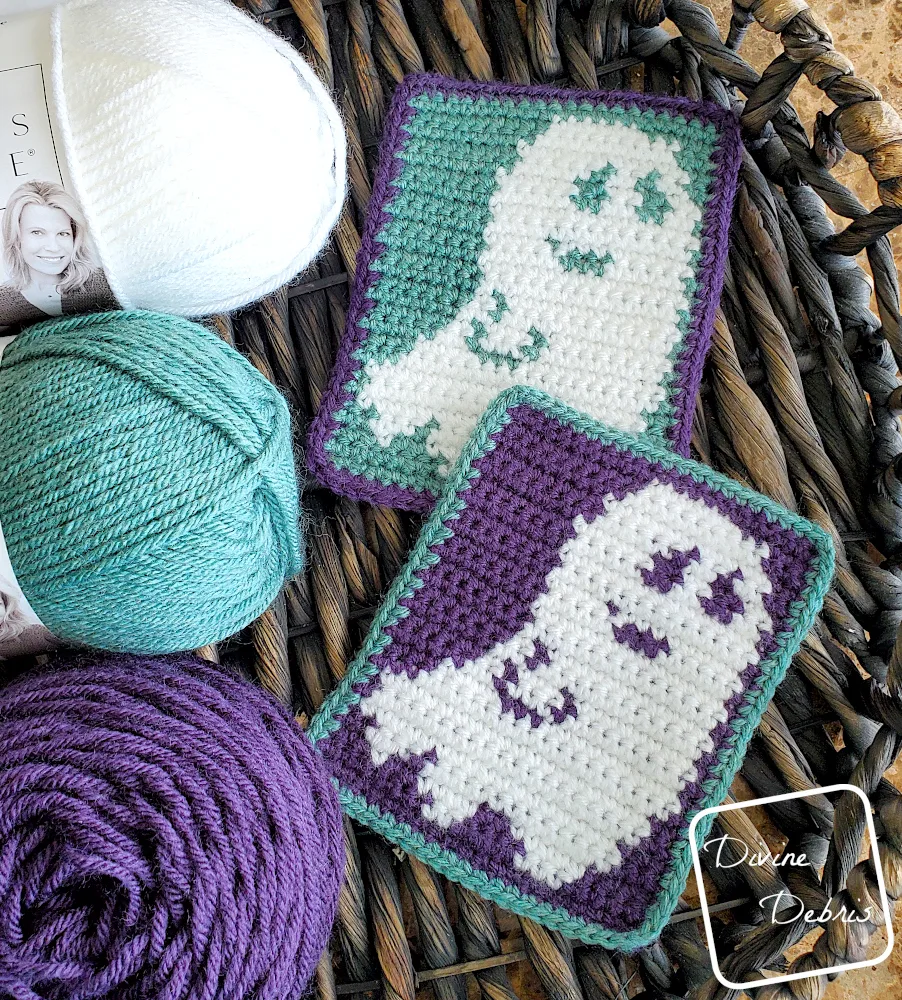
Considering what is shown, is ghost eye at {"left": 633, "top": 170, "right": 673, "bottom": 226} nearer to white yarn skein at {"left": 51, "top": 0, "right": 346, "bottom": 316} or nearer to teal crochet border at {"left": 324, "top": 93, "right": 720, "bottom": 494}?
teal crochet border at {"left": 324, "top": 93, "right": 720, "bottom": 494}

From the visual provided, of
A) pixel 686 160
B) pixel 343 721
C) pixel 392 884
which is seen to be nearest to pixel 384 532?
pixel 343 721

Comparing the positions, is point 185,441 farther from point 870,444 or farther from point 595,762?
point 870,444

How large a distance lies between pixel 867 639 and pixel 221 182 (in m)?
0.56

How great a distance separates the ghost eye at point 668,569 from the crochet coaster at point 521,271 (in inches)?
3.3

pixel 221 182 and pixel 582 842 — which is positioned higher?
pixel 221 182

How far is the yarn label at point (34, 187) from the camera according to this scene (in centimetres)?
58

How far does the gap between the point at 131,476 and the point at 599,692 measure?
1.15 ft

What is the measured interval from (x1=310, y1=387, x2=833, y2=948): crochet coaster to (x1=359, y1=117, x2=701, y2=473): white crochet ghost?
0.14ft

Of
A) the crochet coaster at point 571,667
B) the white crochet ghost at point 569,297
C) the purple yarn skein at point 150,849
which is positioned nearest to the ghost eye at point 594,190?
the white crochet ghost at point 569,297

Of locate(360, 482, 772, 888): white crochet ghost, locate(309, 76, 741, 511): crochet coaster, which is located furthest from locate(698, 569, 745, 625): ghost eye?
locate(309, 76, 741, 511): crochet coaster

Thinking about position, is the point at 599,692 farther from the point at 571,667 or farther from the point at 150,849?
the point at 150,849

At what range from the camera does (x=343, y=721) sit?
2.23ft

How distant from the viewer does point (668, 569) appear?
2.17ft

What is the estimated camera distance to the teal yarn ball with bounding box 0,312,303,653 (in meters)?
0.57
